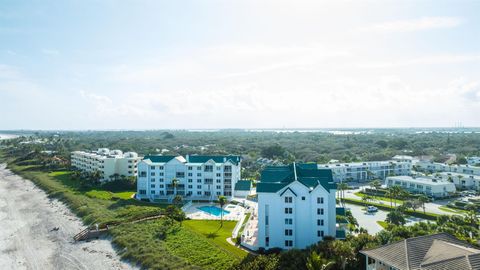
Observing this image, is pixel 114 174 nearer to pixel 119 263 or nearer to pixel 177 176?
pixel 177 176

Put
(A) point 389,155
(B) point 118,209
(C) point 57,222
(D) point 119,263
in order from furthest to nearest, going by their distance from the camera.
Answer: (A) point 389,155
(B) point 118,209
(C) point 57,222
(D) point 119,263

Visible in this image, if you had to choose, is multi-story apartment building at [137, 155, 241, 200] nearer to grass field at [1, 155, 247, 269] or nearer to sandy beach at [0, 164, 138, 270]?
grass field at [1, 155, 247, 269]

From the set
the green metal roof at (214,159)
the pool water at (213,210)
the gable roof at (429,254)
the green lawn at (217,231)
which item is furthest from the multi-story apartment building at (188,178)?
the gable roof at (429,254)

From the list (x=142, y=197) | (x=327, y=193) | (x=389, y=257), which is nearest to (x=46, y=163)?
(x=142, y=197)

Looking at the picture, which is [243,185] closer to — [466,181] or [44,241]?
[44,241]

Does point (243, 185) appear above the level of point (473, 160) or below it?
below

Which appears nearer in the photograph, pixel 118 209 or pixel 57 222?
pixel 57 222

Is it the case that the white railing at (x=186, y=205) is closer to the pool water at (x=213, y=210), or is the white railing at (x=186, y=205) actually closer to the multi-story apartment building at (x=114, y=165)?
the pool water at (x=213, y=210)

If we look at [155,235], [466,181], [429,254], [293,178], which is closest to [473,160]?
[466,181]
